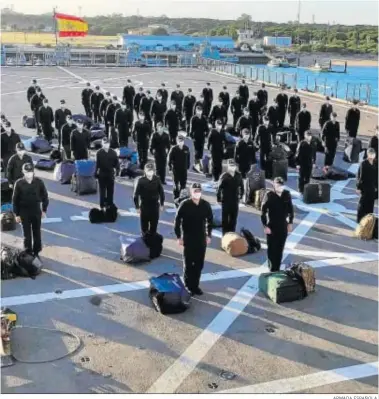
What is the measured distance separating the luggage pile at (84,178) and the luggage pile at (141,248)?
156 inches

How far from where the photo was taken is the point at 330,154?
16.4 m

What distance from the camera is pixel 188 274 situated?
8984mm

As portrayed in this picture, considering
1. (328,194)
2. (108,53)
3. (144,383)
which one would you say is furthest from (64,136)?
(108,53)

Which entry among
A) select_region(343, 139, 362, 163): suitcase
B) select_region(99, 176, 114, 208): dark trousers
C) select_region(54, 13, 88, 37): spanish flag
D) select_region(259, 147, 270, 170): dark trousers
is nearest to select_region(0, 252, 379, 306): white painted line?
select_region(99, 176, 114, 208): dark trousers

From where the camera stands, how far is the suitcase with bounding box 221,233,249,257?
10.5m

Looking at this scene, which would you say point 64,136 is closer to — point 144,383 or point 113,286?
point 113,286

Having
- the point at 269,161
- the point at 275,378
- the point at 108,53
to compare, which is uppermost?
the point at 108,53

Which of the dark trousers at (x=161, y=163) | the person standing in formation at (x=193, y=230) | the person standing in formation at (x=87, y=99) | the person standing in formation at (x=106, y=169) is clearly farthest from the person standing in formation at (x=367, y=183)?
the person standing in formation at (x=87, y=99)

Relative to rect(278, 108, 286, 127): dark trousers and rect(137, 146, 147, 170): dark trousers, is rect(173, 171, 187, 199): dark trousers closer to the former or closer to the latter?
rect(137, 146, 147, 170): dark trousers

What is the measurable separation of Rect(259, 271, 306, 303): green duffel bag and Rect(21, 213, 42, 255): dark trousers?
3.77 meters

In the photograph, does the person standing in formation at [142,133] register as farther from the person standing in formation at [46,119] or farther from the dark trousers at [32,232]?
the dark trousers at [32,232]

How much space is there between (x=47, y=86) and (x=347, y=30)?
77128 mm

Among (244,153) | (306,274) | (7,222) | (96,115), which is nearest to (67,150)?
(7,222)

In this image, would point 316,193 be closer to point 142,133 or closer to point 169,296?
point 142,133
